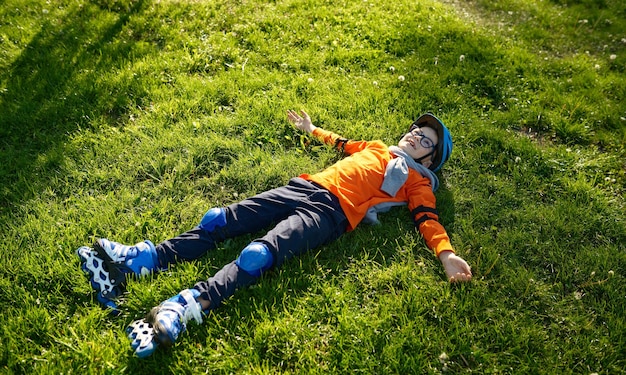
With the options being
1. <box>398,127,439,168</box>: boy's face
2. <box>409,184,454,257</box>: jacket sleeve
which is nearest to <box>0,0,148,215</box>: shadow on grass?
<box>398,127,439,168</box>: boy's face

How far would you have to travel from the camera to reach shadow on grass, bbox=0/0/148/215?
430cm

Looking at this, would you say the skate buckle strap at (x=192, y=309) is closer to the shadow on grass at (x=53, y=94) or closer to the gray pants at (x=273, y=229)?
the gray pants at (x=273, y=229)

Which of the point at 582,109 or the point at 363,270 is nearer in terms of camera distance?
the point at 363,270

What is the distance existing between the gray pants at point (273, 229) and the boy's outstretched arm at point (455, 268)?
88 cm

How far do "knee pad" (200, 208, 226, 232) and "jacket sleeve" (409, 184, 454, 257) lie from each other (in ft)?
5.50

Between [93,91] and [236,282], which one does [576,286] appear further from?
[93,91]

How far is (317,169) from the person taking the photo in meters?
4.61

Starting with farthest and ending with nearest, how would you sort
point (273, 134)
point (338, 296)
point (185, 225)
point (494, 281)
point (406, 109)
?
1. point (406, 109)
2. point (273, 134)
3. point (185, 225)
4. point (494, 281)
5. point (338, 296)

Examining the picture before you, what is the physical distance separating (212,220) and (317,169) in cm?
137

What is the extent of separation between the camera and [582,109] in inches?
215

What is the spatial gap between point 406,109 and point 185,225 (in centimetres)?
290

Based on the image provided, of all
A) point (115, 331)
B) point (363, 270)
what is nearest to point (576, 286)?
point (363, 270)

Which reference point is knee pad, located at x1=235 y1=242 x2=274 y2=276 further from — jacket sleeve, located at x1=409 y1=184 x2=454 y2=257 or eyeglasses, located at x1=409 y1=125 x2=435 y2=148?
eyeglasses, located at x1=409 y1=125 x2=435 y2=148

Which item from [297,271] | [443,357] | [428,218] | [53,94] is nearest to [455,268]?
[428,218]
